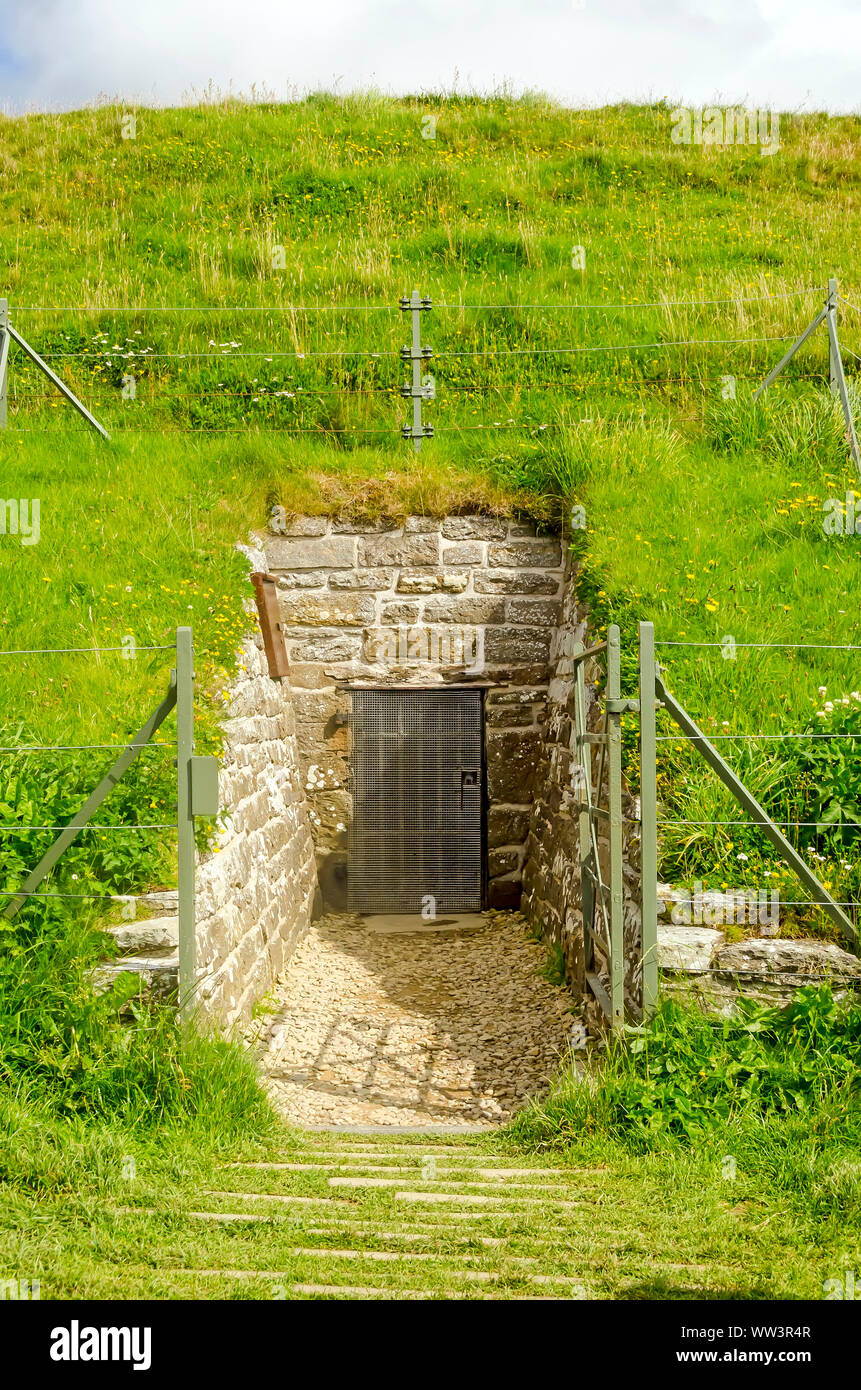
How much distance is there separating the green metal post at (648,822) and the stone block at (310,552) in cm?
476

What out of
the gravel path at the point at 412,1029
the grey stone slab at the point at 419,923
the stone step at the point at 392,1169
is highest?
the stone step at the point at 392,1169

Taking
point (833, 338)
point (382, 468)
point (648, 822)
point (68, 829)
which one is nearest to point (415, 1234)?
point (648, 822)

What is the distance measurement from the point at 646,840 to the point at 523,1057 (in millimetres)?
2382


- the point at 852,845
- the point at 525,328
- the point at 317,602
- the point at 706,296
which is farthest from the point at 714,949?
the point at 706,296

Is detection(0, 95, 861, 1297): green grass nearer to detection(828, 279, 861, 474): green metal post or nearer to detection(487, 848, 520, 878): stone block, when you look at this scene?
detection(828, 279, 861, 474): green metal post

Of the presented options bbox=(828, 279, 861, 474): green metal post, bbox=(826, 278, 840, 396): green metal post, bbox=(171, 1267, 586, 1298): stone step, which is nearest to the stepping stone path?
bbox=(171, 1267, 586, 1298): stone step

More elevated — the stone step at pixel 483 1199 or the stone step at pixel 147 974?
the stone step at pixel 147 974

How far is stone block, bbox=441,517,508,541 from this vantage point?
30.1 ft

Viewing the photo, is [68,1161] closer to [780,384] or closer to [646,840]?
[646,840]

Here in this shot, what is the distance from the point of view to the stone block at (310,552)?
9180 mm

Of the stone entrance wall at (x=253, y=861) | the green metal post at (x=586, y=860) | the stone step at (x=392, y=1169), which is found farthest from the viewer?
the green metal post at (x=586, y=860)

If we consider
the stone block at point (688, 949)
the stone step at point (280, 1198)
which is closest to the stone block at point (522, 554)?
the stone block at point (688, 949)

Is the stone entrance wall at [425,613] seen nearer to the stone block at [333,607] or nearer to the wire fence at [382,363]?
the stone block at [333,607]

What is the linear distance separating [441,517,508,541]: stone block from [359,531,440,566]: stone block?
0.53ft
